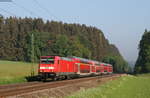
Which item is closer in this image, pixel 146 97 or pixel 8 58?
pixel 146 97

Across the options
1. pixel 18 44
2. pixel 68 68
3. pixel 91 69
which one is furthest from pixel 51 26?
pixel 68 68

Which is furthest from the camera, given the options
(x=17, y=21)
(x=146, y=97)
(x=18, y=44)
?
(x=17, y=21)

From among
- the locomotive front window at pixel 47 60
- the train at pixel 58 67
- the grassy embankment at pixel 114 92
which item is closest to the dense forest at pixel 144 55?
the train at pixel 58 67

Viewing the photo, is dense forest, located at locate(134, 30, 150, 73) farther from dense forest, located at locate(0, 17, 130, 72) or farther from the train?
the train

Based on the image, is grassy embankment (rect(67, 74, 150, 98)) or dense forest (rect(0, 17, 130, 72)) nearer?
grassy embankment (rect(67, 74, 150, 98))

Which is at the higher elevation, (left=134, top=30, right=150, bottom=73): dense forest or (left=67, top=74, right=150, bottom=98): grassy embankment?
(left=134, top=30, right=150, bottom=73): dense forest

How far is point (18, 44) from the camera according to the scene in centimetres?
13250

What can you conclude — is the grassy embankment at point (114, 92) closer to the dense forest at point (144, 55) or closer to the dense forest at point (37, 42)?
the dense forest at point (37, 42)

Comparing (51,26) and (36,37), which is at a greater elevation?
(51,26)

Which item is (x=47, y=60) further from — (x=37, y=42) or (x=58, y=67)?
(x=37, y=42)

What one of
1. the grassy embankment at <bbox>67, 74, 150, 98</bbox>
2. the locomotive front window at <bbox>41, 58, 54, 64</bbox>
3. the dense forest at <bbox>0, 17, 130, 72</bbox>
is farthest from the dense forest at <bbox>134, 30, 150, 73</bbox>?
the grassy embankment at <bbox>67, 74, 150, 98</bbox>

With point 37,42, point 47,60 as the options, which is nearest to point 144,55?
point 37,42

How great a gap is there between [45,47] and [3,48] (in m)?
16.9

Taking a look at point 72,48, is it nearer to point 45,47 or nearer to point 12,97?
point 45,47
